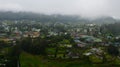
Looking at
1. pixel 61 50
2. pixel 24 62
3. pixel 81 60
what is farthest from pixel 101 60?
pixel 24 62

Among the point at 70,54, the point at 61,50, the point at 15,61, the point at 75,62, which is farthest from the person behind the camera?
the point at 61,50

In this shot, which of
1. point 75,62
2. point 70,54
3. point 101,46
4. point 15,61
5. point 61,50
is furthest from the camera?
point 101,46

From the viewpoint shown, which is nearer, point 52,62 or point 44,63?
point 44,63

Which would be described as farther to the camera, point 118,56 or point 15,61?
point 118,56

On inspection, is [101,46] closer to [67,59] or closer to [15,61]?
[67,59]

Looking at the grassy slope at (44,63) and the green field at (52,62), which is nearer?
the grassy slope at (44,63)

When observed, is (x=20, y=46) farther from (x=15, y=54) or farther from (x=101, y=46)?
(x=101, y=46)

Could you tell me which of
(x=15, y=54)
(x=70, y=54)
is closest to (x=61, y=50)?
(x=70, y=54)

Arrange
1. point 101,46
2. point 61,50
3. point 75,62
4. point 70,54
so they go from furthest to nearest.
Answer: point 101,46, point 61,50, point 70,54, point 75,62

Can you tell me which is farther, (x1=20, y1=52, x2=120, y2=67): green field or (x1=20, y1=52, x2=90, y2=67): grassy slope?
(x1=20, y1=52, x2=120, y2=67): green field
